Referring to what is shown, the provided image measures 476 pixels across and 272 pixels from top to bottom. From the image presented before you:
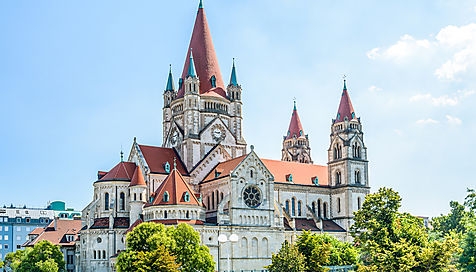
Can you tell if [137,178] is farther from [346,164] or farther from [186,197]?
[346,164]

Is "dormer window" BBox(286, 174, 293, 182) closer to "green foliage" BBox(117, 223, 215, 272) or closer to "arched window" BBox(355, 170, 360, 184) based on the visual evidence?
"arched window" BBox(355, 170, 360, 184)

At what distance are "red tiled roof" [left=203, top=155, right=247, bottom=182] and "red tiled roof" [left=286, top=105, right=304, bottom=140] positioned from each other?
141 feet

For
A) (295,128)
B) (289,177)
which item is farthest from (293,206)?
(295,128)

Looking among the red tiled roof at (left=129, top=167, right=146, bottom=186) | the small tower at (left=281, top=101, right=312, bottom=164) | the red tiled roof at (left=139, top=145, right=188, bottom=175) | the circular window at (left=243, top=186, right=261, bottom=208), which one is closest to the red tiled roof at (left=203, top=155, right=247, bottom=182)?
the circular window at (left=243, top=186, right=261, bottom=208)

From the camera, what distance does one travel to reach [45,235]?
338ft

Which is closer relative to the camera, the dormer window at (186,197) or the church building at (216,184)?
the dormer window at (186,197)

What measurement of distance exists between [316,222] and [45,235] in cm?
4655

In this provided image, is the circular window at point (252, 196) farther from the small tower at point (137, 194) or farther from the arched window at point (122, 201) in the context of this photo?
the arched window at point (122, 201)

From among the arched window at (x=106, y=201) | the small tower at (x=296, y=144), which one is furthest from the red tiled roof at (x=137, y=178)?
the small tower at (x=296, y=144)

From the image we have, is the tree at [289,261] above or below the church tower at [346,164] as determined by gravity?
below

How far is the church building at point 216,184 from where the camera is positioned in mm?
85000

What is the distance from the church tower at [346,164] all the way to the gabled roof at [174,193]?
35418 millimetres

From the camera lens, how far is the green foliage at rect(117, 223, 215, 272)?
64.1 m

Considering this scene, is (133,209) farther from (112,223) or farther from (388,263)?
(388,263)
